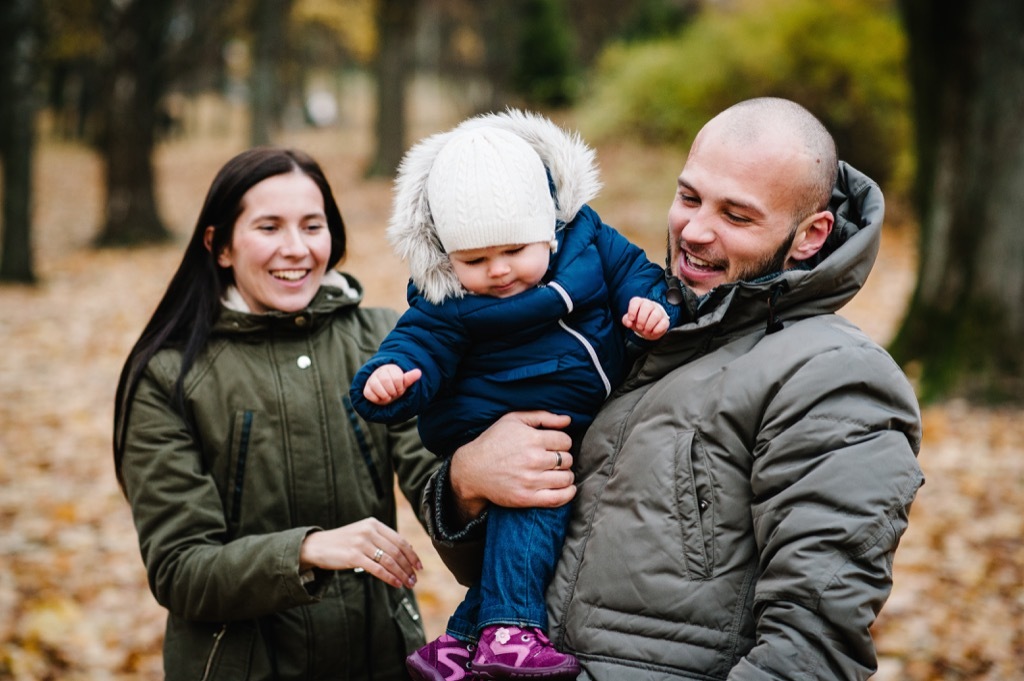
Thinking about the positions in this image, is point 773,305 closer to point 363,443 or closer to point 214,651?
point 363,443

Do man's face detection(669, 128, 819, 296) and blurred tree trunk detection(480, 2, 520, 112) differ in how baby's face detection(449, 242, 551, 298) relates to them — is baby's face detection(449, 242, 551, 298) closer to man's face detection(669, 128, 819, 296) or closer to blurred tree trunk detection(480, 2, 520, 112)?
man's face detection(669, 128, 819, 296)

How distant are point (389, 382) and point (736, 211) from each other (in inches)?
33.1

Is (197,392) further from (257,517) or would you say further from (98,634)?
(98,634)

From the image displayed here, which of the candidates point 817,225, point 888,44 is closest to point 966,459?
point 817,225

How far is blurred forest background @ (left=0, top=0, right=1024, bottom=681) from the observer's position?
5238mm

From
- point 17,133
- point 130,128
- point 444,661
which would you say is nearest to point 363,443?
point 444,661

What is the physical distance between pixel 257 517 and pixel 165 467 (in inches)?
11.2

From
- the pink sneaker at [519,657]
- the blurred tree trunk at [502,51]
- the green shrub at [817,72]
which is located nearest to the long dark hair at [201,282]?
the pink sneaker at [519,657]

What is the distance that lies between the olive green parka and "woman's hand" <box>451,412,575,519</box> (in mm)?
532

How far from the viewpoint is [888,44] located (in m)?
16.5

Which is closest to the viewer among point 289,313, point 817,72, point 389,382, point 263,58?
point 389,382

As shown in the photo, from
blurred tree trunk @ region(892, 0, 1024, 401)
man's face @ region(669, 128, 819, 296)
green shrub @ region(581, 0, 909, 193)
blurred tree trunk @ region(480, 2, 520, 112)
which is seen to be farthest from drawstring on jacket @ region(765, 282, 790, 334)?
blurred tree trunk @ region(480, 2, 520, 112)

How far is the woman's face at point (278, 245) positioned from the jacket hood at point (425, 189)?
555 mm

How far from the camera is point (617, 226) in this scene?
627 inches
